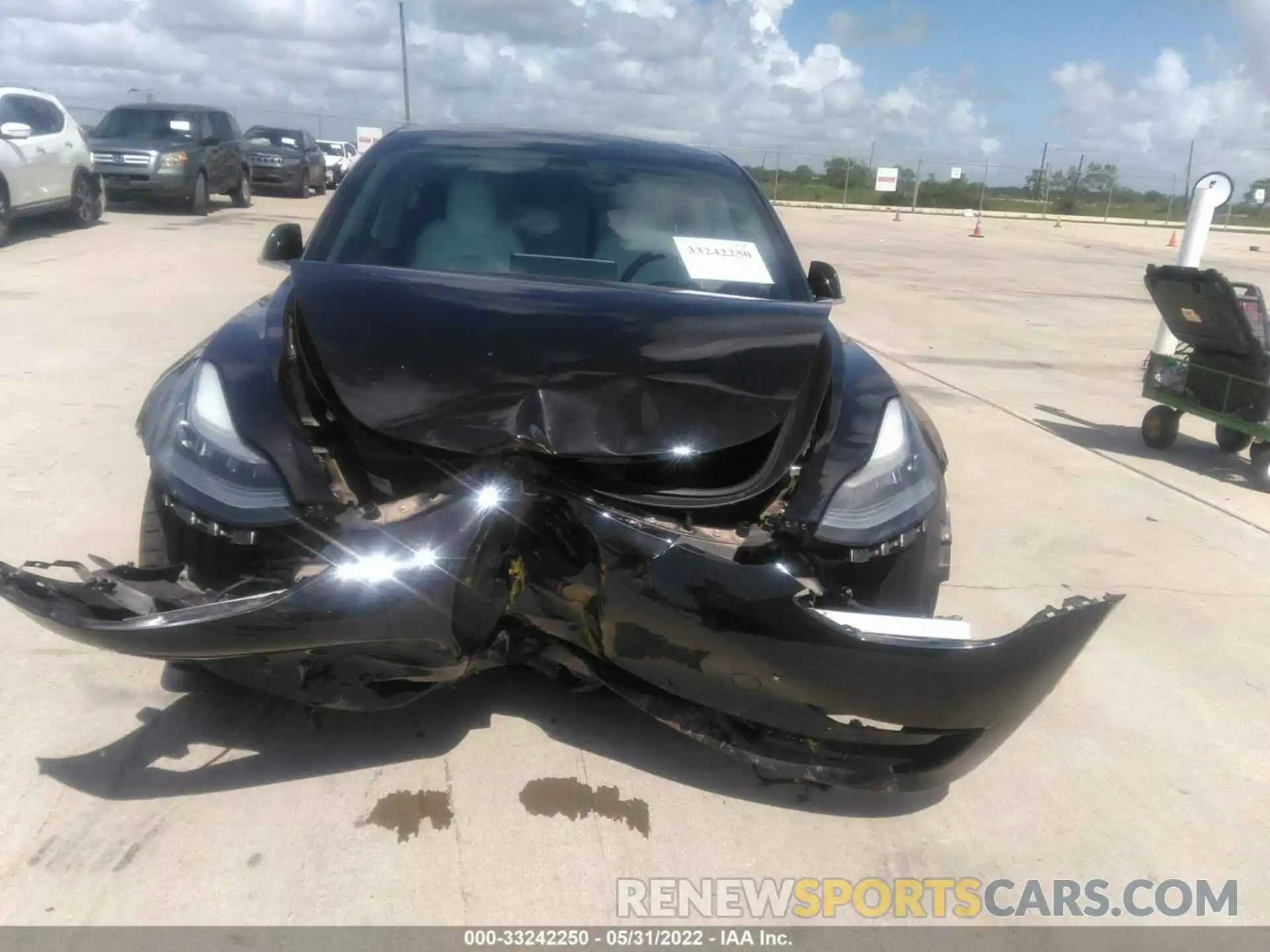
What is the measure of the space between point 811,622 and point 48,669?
2338 millimetres

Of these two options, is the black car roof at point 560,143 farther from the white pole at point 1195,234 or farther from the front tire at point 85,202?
the front tire at point 85,202

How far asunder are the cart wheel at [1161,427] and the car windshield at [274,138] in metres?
22.8

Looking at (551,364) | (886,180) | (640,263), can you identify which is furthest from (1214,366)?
(886,180)

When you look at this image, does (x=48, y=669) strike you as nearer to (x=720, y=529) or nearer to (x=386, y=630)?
(x=386, y=630)

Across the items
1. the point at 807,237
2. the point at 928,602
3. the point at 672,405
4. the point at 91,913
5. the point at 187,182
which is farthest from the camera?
the point at 807,237

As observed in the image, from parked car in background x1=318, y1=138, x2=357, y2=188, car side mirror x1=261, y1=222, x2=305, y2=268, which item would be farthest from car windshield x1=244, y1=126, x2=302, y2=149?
car side mirror x1=261, y1=222, x2=305, y2=268

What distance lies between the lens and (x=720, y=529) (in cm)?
258

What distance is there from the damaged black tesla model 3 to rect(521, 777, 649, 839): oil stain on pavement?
285mm

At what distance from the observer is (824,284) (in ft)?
13.2

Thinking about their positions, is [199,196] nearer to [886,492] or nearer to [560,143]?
[560,143]

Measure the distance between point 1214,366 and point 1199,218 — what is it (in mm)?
1435

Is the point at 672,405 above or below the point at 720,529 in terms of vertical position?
above

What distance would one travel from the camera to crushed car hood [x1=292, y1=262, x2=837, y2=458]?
2570mm

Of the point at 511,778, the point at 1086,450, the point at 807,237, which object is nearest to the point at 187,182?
the point at 807,237
